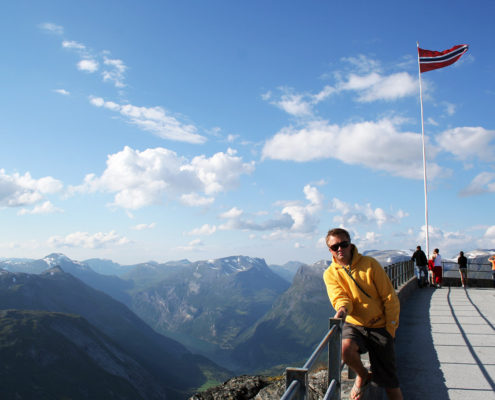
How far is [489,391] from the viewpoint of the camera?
6332 millimetres

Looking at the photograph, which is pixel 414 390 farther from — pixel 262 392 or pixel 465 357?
pixel 262 392

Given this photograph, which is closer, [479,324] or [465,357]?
[465,357]

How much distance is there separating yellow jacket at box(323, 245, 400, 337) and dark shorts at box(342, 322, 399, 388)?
2.7 inches

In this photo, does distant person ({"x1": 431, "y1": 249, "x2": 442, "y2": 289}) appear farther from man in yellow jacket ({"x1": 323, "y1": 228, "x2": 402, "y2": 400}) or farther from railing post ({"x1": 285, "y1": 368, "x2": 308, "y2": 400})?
railing post ({"x1": 285, "y1": 368, "x2": 308, "y2": 400})

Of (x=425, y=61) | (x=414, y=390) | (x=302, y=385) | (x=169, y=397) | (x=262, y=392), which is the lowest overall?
(x=169, y=397)

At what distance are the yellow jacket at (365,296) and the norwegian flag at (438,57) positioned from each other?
26224 mm

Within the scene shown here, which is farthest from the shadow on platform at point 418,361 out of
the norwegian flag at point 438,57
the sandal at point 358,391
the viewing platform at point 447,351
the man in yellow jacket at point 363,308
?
the norwegian flag at point 438,57

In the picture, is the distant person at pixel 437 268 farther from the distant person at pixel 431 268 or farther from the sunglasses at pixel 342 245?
the sunglasses at pixel 342 245

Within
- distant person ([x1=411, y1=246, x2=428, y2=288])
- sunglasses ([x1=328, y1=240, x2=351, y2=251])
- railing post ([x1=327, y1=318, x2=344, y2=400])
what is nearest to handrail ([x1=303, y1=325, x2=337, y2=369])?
railing post ([x1=327, y1=318, x2=344, y2=400])

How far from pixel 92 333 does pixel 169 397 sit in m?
46.5

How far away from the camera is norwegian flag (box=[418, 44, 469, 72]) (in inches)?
1013

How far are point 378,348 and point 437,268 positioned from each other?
2064 centimetres

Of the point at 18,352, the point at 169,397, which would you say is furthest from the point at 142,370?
the point at 18,352

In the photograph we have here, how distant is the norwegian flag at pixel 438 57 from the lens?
84.4 feet
